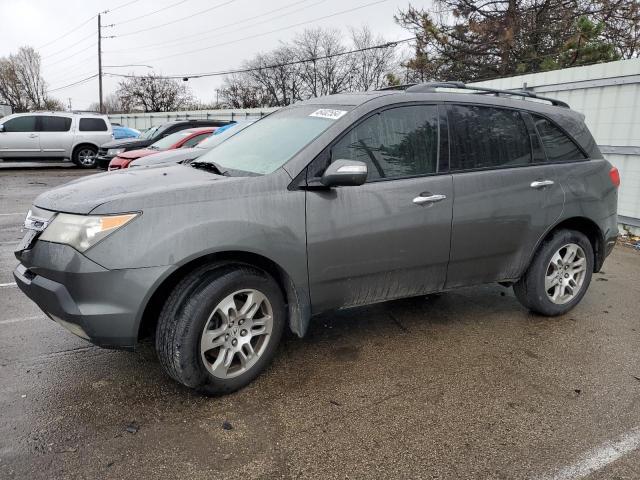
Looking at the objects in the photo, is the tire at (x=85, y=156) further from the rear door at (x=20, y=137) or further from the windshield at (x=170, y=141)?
the windshield at (x=170, y=141)

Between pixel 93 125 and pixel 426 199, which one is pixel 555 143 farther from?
pixel 93 125

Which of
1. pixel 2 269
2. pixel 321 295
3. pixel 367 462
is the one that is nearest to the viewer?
pixel 367 462

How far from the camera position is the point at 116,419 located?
2715 mm

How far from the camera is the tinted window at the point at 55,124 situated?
1623 cm

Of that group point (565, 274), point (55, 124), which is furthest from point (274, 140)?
point (55, 124)

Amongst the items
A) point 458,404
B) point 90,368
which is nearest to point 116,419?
point 90,368

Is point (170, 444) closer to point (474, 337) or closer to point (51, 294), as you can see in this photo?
point (51, 294)

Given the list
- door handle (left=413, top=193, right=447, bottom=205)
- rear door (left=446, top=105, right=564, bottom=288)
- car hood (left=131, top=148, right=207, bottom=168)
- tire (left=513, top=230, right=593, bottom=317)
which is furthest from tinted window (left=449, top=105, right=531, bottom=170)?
car hood (left=131, top=148, right=207, bottom=168)

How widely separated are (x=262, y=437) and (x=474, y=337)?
1995 mm

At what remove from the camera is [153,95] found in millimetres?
62656

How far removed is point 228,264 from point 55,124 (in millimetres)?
16283

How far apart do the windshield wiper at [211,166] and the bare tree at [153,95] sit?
63062mm

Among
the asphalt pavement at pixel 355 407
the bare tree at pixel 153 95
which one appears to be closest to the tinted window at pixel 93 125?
the asphalt pavement at pixel 355 407

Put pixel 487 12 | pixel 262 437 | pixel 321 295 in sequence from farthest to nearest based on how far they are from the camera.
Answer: pixel 487 12, pixel 321 295, pixel 262 437
